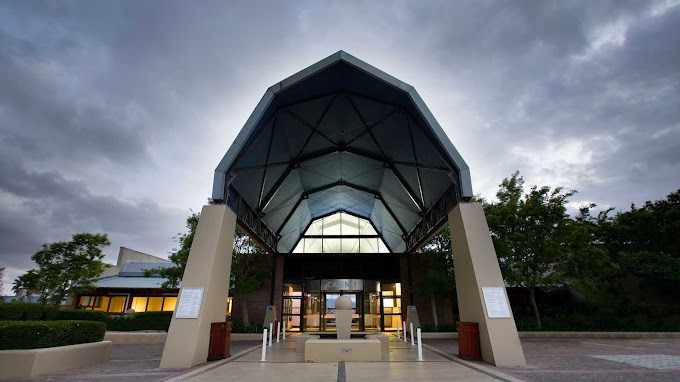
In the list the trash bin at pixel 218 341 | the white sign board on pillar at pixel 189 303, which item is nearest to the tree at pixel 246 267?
the trash bin at pixel 218 341

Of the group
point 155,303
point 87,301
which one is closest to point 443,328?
point 155,303

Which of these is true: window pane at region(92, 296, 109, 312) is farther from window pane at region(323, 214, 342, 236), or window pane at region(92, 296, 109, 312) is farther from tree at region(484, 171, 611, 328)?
tree at region(484, 171, 611, 328)

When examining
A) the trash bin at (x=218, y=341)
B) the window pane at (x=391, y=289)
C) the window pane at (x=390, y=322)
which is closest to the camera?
→ the trash bin at (x=218, y=341)

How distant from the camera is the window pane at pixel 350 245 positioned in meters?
26.6

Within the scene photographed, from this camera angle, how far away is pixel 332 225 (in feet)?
88.8

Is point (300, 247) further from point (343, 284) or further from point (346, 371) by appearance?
point (346, 371)

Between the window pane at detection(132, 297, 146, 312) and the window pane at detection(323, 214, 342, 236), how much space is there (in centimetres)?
1695

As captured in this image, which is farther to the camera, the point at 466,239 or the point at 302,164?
the point at 302,164

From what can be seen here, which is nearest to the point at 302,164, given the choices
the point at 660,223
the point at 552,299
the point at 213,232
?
the point at 213,232

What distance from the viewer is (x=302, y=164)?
18797mm

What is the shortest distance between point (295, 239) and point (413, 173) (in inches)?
497

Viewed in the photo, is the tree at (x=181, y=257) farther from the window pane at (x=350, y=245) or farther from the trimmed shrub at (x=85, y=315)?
Result: the window pane at (x=350, y=245)

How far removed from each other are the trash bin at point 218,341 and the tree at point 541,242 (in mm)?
15428

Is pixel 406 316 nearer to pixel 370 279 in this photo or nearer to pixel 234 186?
pixel 370 279
